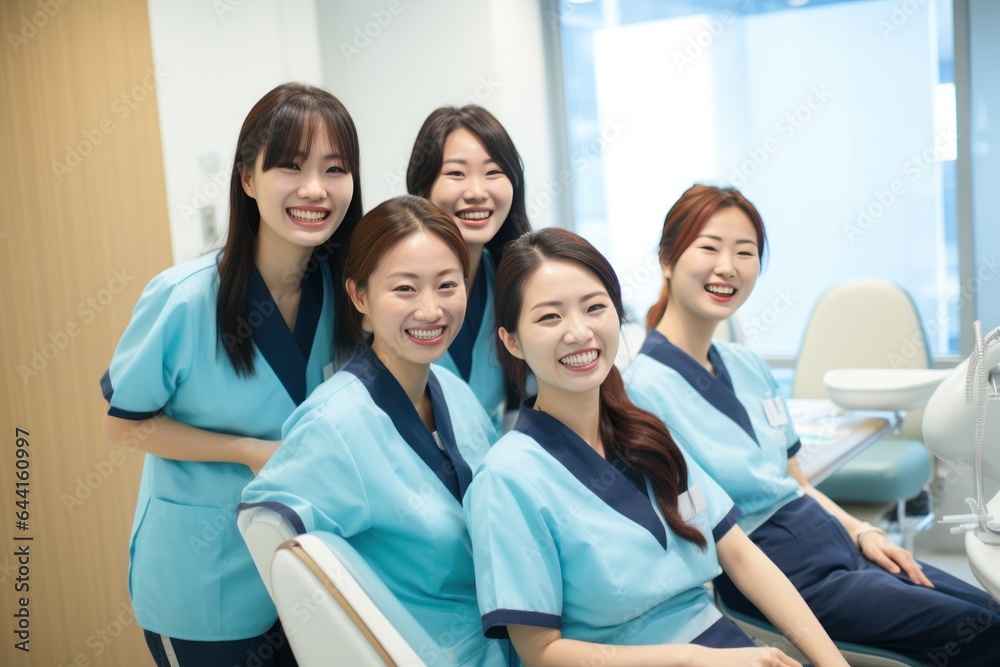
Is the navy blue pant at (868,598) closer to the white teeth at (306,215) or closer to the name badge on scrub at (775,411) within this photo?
the name badge on scrub at (775,411)

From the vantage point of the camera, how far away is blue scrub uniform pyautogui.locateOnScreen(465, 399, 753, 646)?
1.35 meters

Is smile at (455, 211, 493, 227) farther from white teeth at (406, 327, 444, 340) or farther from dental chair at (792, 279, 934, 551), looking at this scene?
dental chair at (792, 279, 934, 551)

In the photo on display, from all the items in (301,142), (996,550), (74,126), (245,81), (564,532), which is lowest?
(996,550)

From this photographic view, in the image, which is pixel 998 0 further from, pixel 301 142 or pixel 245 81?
pixel 301 142

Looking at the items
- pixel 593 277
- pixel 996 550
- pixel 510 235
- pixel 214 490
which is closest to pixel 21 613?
pixel 214 490

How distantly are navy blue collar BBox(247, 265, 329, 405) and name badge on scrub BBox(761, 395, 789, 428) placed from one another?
101cm

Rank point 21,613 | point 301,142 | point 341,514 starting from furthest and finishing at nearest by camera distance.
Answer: point 21,613 < point 301,142 < point 341,514

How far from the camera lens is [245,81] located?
10.7ft

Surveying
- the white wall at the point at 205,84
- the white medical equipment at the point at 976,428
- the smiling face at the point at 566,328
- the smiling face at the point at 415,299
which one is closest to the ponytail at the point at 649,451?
the smiling face at the point at 566,328

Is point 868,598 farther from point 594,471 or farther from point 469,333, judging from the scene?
point 469,333

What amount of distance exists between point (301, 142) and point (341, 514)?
25.4 inches

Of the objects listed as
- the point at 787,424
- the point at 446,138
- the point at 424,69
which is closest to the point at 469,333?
the point at 446,138

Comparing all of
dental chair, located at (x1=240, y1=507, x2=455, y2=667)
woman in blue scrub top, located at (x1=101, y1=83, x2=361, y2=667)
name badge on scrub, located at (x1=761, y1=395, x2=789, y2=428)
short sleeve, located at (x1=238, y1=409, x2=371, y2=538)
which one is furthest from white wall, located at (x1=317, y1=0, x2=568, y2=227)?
dental chair, located at (x1=240, y1=507, x2=455, y2=667)

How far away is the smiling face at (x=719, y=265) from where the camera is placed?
1939mm
